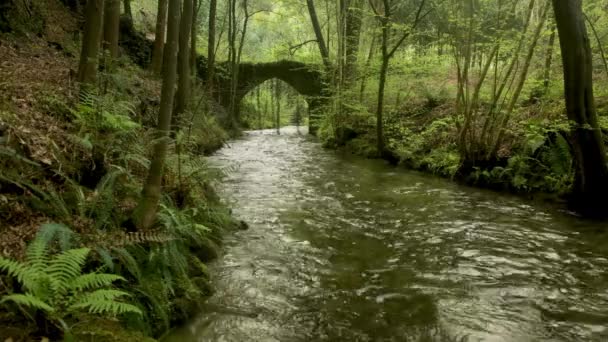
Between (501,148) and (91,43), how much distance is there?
8.53 meters

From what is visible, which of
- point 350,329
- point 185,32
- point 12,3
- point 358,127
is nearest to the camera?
point 350,329

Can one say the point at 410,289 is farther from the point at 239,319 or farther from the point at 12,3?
the point at 12,3

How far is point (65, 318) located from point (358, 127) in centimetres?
1479

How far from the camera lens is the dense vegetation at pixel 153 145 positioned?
290 cm

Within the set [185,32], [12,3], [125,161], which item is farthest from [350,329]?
[12,3]

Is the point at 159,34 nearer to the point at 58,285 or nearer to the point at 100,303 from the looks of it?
the point at 58,285

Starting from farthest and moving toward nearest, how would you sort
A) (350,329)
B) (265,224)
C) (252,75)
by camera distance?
(252,75), (265,224), (350,329)

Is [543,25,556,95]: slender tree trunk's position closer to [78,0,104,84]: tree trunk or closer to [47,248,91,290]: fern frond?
[78,0,104,84]: tree trunk

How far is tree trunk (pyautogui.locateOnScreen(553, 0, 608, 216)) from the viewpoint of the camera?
22.6 ft

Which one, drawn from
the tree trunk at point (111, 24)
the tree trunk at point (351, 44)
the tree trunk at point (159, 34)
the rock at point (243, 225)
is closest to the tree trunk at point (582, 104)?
the rock at point (243, 225)

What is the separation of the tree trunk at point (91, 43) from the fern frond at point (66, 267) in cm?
412

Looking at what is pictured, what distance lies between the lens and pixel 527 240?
5.99 m

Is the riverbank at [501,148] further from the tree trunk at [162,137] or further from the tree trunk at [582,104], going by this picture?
the tree trunk at [162,137]

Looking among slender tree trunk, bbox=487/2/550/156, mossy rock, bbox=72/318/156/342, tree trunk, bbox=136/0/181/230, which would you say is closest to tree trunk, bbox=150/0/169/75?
tree trunk, bbox=136/0/181/230
